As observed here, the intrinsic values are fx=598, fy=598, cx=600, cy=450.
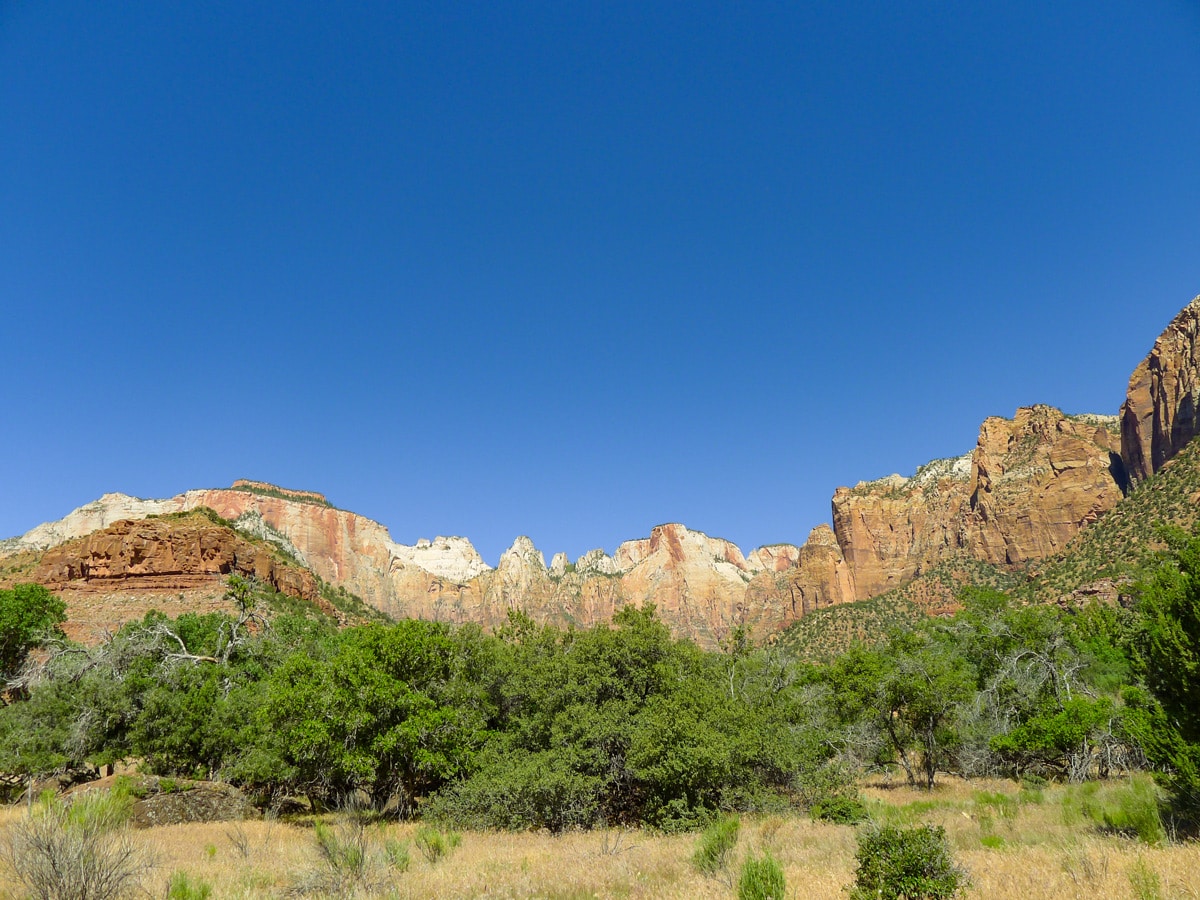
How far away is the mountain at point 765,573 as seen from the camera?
6200 centimetres

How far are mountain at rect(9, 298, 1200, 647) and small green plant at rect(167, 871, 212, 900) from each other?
37318 mm

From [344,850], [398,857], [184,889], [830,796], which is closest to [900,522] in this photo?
[830,796]

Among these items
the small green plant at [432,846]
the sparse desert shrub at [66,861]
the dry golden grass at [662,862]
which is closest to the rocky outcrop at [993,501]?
the dry golden grass at [662,862]

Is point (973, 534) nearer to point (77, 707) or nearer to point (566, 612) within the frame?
point (566, 612)

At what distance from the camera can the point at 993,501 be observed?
376ft

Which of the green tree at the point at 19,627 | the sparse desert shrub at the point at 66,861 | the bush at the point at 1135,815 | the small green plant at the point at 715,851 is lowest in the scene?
the bush at the point at 1135,815

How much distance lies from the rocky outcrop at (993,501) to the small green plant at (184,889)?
121660mm

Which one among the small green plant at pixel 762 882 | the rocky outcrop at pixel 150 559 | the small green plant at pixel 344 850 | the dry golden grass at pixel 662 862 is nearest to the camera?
the small green plant at pixel 762 882

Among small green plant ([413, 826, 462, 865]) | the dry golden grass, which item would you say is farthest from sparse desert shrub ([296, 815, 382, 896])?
small green plant ([413, 826, 462, 865])

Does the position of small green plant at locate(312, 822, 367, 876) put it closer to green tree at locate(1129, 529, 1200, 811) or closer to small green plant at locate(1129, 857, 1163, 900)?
small green plant at locate(1129, 857, 1163, 900)

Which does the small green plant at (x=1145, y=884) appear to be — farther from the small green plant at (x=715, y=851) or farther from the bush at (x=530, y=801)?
the bush at (x=530, y=801)

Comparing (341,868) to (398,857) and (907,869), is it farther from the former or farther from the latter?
(907,869)

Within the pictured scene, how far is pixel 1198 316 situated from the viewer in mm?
95250

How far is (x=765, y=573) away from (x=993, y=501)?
76.3 meters
